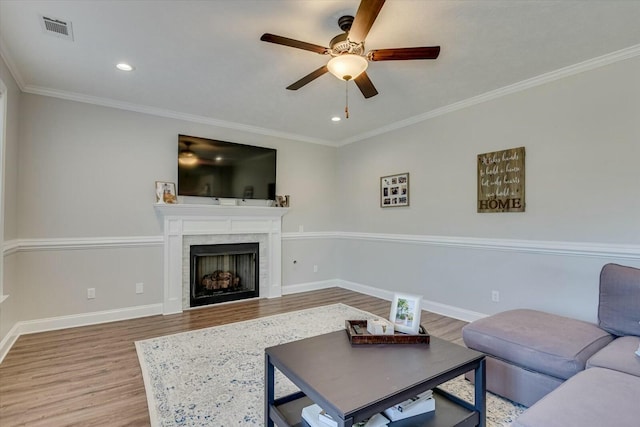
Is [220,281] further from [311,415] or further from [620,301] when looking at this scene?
[620,301]

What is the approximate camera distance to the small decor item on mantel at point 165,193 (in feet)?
13.4

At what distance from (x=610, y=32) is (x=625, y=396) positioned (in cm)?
253

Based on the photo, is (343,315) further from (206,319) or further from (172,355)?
(172,355)

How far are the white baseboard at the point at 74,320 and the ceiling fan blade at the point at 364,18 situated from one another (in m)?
3.83

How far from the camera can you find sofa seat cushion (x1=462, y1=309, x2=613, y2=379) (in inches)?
74.2

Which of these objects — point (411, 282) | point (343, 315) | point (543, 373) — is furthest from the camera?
point (411, 282)

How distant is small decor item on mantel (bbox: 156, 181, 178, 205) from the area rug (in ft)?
5.61

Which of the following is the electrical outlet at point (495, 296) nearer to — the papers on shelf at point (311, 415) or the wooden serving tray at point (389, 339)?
the wooden serving tray at point (389, 339)

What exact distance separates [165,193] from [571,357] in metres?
4.27

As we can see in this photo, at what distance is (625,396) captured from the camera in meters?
1.39

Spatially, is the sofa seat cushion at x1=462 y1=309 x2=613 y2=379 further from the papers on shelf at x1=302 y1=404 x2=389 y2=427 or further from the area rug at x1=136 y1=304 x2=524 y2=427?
the papers on shelf at x1=302 y1=404 x2=389 y2=427

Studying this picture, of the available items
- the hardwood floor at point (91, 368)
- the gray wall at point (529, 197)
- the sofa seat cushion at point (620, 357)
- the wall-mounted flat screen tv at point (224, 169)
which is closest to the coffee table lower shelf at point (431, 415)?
the sofa seat cushion at point (620, 357)

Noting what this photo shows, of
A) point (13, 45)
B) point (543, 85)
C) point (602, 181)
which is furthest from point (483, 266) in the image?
point (13, 45)

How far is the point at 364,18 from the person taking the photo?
1853 mm
